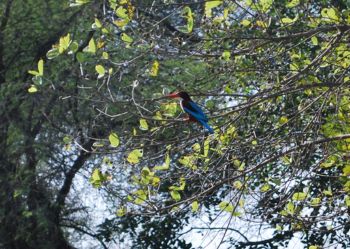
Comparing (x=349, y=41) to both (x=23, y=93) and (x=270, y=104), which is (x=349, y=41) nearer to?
(x=270, y=104)

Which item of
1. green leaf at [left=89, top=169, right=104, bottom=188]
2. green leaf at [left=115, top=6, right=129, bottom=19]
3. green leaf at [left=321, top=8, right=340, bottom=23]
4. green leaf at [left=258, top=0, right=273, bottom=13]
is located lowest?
green leaf at [left=89, top=169, right=104, bottom=188]

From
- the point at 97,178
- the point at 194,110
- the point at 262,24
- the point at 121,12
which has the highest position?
the point at 262,24

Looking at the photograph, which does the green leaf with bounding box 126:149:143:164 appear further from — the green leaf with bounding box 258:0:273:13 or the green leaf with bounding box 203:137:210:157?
the green leaf with bounding box 258:0:273:13

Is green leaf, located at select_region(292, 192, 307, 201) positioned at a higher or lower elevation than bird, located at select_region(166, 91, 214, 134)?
lower

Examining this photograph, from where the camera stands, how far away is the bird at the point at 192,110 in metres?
6.01

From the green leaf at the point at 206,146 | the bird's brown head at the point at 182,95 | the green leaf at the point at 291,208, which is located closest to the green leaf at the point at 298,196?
the green leaf at the point at 291,208

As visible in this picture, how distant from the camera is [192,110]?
6188mm

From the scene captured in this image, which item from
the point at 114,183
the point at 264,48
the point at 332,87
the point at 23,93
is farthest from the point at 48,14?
the point at 332,87

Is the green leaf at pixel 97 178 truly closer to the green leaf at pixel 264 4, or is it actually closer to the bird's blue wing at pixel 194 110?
the bird's blue wing at pixel 194 110

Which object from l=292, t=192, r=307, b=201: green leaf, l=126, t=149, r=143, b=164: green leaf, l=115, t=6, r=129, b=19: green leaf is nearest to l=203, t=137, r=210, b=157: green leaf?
l=126, t=149, r=143, b=164: green leaf

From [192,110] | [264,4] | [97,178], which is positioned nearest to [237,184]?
[192,110]

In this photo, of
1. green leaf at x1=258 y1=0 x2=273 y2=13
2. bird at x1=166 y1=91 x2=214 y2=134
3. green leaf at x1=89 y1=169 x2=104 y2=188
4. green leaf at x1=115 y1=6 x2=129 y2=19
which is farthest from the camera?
green leaf at x1=258 y1=0 x2=273 y2=13

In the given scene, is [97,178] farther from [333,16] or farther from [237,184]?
[333,16]

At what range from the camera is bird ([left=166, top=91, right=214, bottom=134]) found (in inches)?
237
